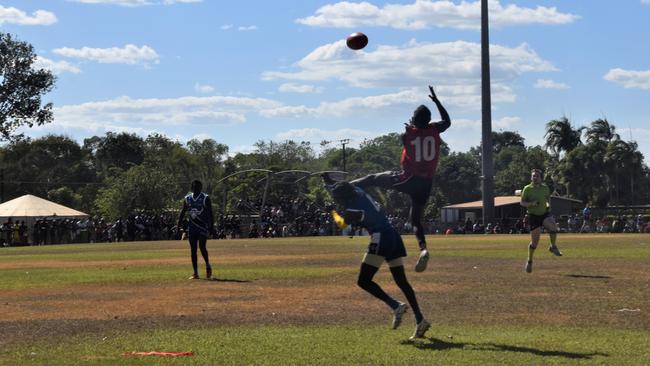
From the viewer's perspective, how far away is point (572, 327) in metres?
11.0

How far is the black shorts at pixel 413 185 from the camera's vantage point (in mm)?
13063

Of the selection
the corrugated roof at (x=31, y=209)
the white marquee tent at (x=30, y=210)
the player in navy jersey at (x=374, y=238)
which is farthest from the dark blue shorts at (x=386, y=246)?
the corrugated roof at (x=31, y=209)

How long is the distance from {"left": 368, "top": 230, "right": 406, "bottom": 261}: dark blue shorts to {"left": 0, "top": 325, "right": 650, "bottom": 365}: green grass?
3.30 feet

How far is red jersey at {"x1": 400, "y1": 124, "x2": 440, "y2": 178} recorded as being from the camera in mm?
12898

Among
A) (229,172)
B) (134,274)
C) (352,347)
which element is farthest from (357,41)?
(229,172)

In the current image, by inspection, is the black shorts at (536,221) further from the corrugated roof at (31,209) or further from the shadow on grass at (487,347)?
→ the corrugated roof at (31,209)

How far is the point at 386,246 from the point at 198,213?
9803mm

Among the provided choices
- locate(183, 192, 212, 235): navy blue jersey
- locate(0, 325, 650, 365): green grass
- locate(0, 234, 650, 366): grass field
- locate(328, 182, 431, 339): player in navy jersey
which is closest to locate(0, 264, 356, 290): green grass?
locate(0, 234, 650, 366): grass field

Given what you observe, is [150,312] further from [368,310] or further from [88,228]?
[88,228]

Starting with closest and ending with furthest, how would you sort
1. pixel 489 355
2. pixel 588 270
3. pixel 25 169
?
pixel 489 355, pixel 588 270, pixel 25 169

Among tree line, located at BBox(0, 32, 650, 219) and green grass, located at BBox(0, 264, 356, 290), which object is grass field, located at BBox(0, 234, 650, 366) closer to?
green grass, located at BBox(0, 264, 356, 290)

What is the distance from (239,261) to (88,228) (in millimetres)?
37346

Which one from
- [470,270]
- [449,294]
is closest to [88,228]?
[470,270]

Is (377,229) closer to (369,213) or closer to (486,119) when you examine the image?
(369,213)
